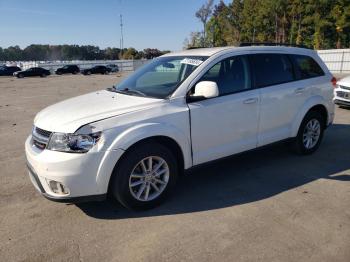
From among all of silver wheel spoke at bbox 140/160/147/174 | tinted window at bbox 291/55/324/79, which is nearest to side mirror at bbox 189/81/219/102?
silver wheel spoke at bbox 140/160/147/174

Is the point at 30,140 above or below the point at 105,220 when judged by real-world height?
above

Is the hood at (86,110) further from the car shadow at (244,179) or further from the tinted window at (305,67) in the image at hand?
the tinted window at (305,67)

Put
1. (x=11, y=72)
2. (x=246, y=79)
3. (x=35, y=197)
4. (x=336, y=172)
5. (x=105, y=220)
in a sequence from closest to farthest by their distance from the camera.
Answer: (x=105, y=220) → (x=35, y=197) → (x=246, y=79) → (x=336, y=172) → (x=11, y=72)

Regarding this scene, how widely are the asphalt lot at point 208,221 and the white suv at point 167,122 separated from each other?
1.19ft

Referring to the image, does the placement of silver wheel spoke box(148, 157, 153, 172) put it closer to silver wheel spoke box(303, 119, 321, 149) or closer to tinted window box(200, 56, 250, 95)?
tinted window box(200, 56, 250, 95)

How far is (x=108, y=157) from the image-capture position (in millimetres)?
3553

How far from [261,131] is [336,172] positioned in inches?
50.3

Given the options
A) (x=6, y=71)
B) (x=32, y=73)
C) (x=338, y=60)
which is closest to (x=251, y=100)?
(x=338, y=60)

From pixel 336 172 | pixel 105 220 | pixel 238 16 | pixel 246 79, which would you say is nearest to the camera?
pixel 105 220

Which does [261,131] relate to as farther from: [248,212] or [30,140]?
[30,140]

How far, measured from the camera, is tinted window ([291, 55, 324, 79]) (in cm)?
557

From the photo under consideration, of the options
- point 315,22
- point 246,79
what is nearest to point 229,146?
point 246,79

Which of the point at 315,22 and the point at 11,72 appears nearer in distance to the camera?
the point at 11,72

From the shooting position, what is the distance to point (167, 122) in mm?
3939
